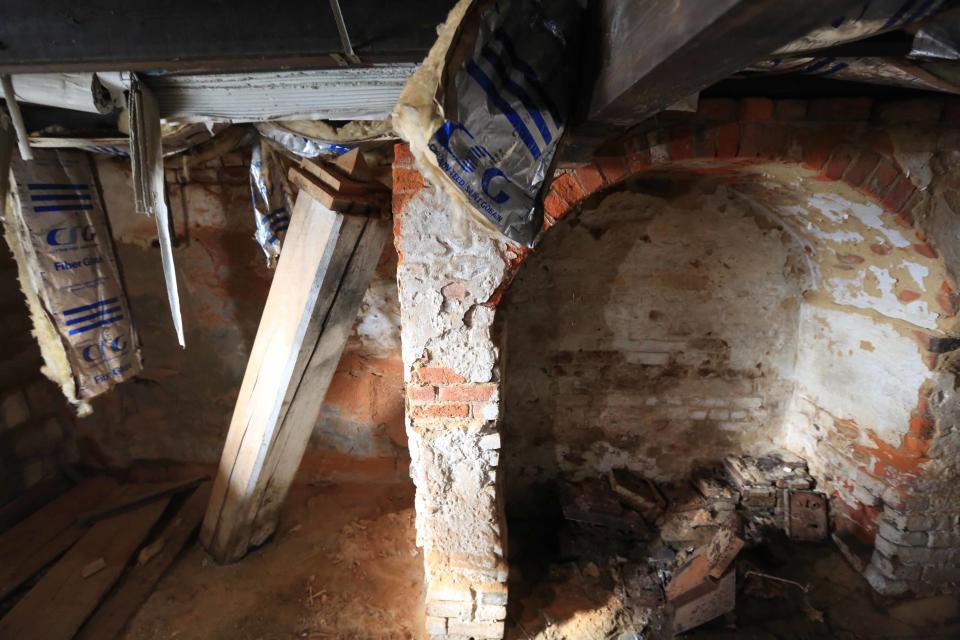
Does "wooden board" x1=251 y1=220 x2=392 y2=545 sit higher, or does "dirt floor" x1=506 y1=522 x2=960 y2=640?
"wooden board" x1=251 y1=220 x2=392 y2=545

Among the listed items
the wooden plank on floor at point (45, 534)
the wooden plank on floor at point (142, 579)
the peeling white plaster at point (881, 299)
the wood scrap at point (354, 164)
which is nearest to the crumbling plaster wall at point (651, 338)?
the peeling white plaster at point (881, 299)

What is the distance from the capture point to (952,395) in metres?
1.98

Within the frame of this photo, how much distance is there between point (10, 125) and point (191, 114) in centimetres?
66

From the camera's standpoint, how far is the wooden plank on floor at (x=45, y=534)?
244cm

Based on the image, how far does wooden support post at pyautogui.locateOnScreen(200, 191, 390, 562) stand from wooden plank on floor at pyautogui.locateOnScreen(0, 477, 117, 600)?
862mm

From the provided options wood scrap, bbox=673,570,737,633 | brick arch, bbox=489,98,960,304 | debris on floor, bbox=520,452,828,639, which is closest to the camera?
brick arch, bbox=489,98,960,304

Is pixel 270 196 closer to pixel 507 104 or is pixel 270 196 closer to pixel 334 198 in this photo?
pixel 334 198

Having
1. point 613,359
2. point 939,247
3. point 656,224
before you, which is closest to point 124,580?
point 613,359

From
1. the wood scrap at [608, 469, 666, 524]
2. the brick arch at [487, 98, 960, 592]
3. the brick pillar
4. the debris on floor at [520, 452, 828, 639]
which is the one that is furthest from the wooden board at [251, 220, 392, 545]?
the wood scrap at [608, 469, 666, 524]

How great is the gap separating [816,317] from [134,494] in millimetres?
4243

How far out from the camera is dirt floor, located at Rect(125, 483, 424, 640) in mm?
2148

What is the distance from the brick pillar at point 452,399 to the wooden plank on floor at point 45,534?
2224 mm

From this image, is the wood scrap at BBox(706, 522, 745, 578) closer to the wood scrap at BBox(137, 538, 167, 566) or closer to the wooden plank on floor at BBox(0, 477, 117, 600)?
the wood scrap at BBox(137, 538, 167, 566)

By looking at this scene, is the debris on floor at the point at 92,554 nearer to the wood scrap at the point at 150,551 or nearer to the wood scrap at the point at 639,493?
the wood scrap at the point at 150,551
